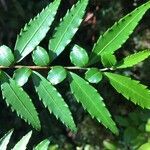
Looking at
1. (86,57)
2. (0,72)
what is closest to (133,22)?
(86,57)

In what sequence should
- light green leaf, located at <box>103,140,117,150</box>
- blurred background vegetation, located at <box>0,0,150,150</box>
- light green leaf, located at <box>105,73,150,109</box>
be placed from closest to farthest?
light green leaf, located at <box>105,73,150,109</box>, blurred background vegetation, located at <box>0,0,150,150</box>, light green leaf, located at <box>103,140,117,150</box>

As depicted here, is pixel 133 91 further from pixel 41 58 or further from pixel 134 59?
pixel 41 58

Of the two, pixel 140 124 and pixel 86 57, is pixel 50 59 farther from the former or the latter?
pixel 140 124

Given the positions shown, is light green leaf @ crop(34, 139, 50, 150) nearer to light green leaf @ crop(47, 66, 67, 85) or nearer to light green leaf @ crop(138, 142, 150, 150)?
light green leaf @ crop(47, 66, 67, 85)

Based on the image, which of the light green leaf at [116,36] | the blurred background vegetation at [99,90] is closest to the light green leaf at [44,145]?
the light green leaf at [116,36]

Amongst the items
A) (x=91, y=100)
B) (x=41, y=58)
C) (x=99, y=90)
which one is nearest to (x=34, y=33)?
(x=41, y=58)

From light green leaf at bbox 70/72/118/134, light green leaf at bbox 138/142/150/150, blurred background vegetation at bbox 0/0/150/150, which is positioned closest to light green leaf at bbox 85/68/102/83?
light green leaf at bbox 70/72/118/134
